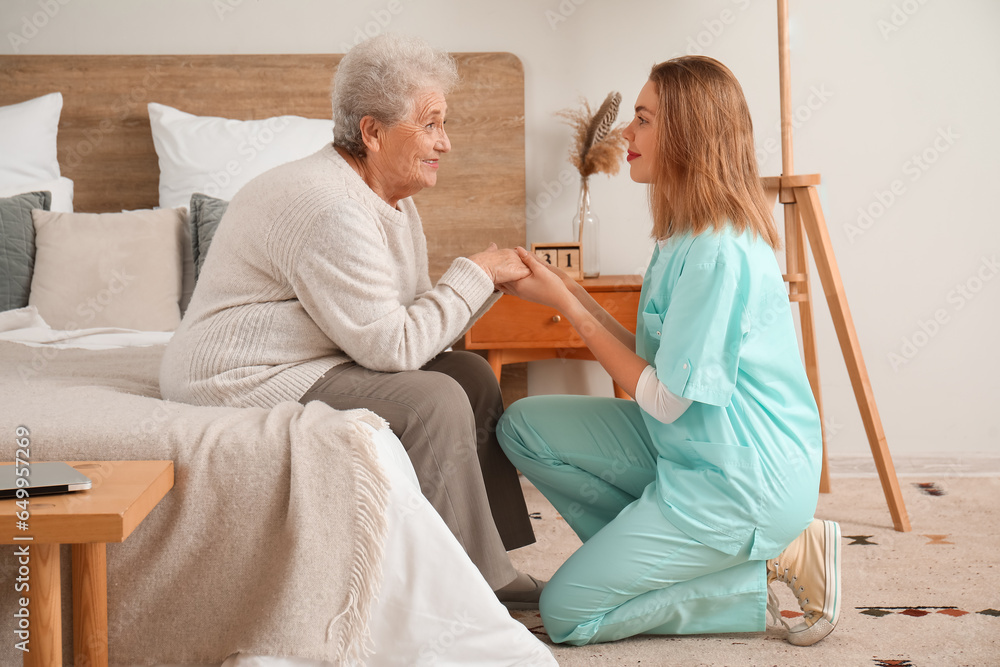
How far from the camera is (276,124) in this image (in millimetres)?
2527

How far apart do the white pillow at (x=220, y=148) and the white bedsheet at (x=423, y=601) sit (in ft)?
4.72

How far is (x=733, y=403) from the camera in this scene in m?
1.46

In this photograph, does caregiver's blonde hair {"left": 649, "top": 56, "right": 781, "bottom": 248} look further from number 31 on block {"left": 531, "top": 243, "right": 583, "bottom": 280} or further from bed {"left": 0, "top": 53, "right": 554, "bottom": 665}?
number 31 on block {"left": 531, "top": 243, "right": 583, "bottom": 280}

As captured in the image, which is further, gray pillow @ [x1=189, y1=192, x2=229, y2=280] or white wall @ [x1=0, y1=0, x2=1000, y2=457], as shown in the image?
white wall @ [x1=0, y1=0, x2=1000, y2=457]

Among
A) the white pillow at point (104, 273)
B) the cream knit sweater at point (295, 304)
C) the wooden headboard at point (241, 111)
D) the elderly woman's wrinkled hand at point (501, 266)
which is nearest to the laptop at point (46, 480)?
the cream knit sweater at point (295, 304)

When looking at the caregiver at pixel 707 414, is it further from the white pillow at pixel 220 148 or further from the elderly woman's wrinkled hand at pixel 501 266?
the white pillow at pixel 220 148

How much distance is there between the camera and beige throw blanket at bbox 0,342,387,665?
1.21 meters

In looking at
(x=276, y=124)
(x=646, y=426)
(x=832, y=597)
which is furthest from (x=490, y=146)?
(x=832, y=597)

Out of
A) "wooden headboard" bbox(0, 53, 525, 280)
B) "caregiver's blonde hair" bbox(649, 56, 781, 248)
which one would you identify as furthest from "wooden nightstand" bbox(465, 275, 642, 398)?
"caregiver's blonde hair" bbox(649, 56, 781, 248)

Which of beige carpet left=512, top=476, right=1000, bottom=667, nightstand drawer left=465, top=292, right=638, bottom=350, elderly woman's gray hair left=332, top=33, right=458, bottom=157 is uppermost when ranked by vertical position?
elderly woman's gray hair left=332, top=33, right=458, bottom=157

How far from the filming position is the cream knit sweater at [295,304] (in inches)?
55.4

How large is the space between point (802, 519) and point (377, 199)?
989 mm

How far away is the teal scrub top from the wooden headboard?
135 centimetres

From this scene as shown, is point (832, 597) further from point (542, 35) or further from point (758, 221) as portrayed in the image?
point (542, 35)
